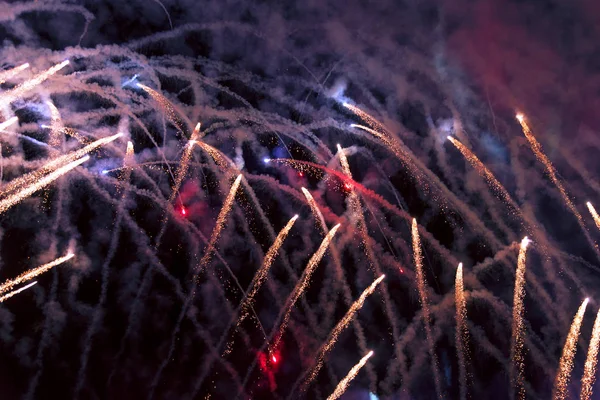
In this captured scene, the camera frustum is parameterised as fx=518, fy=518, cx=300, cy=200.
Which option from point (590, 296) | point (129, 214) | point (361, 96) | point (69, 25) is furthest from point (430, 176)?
point (69, 25)

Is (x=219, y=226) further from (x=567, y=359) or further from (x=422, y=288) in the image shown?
(x=567, y=359)

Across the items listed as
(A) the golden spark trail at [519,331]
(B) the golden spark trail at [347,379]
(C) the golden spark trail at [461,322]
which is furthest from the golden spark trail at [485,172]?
(B) the golden spark trail at [347,379]

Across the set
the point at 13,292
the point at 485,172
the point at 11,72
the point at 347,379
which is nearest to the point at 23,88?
the point at 11,72

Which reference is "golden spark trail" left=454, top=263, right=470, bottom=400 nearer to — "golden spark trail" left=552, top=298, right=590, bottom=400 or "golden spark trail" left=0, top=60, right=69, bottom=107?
"golden spark trail" left=552, top=298, right=590, bottom=400

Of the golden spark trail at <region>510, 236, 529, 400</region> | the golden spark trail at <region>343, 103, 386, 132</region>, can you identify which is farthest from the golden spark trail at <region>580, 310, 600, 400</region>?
the golden spark trail at <region>343, 103, 386, 132</region>

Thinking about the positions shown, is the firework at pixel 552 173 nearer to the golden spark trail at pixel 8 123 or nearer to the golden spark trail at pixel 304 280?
the golden spark trail at pixel 304 280

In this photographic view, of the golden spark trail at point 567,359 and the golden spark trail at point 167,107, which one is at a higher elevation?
the golden spark trail at point 167,107

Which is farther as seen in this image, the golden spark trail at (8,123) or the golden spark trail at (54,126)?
the golden spark trail at (54,126)
